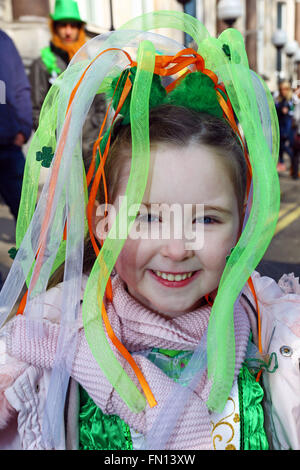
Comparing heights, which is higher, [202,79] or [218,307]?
[202,79]

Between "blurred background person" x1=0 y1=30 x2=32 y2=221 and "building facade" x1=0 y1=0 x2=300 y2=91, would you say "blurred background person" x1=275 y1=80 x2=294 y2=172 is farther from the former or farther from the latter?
"blurred background person" x1=0 y1=30 x2=32 y2=221

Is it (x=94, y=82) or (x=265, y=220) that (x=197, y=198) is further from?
(x=94, y=82)

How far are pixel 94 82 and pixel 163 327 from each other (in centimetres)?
51

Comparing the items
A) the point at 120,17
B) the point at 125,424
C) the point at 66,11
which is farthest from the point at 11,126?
the point at 125,424

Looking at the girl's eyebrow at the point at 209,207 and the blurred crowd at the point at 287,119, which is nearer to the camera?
the girl's eyebrow at the point at 209,207

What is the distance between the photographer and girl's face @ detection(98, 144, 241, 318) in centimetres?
91

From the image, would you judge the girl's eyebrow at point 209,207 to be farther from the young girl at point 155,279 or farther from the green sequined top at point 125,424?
the green sequined top at point 125,424

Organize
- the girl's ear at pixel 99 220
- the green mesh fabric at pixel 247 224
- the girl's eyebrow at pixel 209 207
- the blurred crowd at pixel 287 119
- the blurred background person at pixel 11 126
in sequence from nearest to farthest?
the green mesh fabric at pixel 247 224
the girl's eyebrow at pixel 209 207
the girl's ear at pixel 99 220
the blurred background person at pixel 11 126
the blurred crowd at pixel 287 119

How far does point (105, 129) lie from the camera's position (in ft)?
3.54

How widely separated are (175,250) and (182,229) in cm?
4

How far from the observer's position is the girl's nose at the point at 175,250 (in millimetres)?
910

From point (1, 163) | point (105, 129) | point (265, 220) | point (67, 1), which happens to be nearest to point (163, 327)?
point (265, 220)

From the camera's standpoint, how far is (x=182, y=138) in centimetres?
94

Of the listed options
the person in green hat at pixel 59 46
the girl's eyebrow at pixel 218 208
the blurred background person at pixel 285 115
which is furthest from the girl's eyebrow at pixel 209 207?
the blurred background person at pixel 285 115
